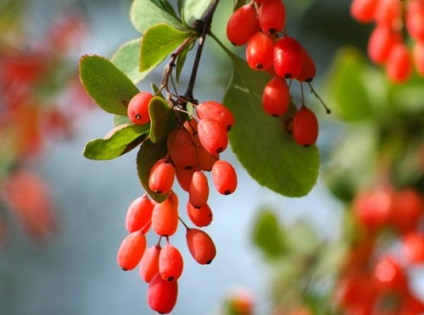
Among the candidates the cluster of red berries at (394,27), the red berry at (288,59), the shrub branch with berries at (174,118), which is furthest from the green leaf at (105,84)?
the cluster of red berries at (394,27)

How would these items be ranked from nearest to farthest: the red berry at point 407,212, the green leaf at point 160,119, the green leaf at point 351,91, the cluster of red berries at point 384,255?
the green leaf at point 160,119
the cluster of red berries at point 384,255
the red berry at point 407,212
the green leaf at point 351,91

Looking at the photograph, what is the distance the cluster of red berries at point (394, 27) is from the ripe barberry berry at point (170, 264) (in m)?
0.46

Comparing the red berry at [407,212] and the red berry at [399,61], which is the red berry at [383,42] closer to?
the red berry at [399,61]

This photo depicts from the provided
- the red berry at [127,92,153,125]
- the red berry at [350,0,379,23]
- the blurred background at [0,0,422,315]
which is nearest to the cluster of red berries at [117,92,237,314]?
the red berry at [127,92,153,125]

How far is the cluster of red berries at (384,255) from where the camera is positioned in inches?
63.6

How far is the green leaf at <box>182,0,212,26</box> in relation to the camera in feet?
2.44

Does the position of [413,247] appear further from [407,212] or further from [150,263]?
[150,263]

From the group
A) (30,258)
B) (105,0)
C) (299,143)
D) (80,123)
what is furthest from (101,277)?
(299,143)

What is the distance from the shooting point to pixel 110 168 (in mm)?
5039

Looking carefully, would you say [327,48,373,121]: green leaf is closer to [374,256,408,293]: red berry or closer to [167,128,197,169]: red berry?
[374,256,408,293]: red berry

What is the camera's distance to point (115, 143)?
0.69m

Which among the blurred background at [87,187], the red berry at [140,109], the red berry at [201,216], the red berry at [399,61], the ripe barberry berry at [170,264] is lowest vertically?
the blurred background at [87,187]

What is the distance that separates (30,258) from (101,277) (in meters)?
0.38

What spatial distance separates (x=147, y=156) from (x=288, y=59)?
0.39 feet
